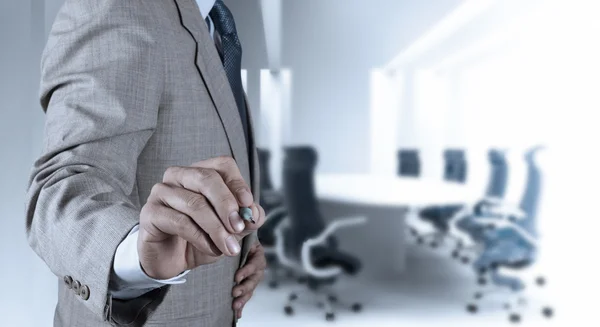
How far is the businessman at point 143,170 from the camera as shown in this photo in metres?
0.51

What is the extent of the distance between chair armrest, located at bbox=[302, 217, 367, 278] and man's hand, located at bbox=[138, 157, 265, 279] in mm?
2702

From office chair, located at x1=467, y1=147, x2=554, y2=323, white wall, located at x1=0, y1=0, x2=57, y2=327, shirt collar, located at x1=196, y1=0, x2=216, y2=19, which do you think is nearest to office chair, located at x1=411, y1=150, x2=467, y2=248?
office chair, located at x1=467, y1=147, x2=554, y2=323

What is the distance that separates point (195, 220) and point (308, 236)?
109 inches

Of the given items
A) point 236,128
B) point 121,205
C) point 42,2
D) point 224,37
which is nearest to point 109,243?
point 121,205

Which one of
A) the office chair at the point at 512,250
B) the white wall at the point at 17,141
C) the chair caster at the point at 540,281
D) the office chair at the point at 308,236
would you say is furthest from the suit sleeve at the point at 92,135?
the chair caster at the point at 540,281

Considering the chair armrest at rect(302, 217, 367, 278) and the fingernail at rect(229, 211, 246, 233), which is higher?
the fingernail at rect(229, 211, 246, 233)

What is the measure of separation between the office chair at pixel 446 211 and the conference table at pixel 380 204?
38mm

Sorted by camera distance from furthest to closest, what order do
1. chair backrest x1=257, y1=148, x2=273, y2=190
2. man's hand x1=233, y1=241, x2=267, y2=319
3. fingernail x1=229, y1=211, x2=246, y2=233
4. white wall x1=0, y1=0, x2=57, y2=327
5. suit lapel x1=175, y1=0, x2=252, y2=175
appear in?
chair backrest x1=257, y1=148, x2=273, y2=190 → white wall x1=0, y1=0, x2=57, y2=327 → man's hand x1=233, y1=241, x2=267, y2=319 → suit lapel x1=175, y1=0, x2=252, y2=175 → fingernail x1=229, y1=211, x2=246, y2=233

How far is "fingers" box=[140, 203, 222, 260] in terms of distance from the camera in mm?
493

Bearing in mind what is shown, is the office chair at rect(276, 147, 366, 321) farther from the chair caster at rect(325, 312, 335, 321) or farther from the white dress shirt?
the white dress shirt

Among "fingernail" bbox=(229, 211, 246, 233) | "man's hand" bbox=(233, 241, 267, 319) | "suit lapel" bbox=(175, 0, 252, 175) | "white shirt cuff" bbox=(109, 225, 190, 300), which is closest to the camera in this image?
"fingernail" bbox=(229, 211, 246, 233)

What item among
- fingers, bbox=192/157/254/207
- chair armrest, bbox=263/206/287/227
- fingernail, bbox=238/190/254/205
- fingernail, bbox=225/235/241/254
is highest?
fingers, bbox=192/157/254/207

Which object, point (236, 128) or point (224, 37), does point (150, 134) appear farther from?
point (224, 37)

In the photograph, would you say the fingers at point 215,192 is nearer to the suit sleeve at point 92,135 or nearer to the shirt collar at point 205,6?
the suit sleeve at point 92,135
